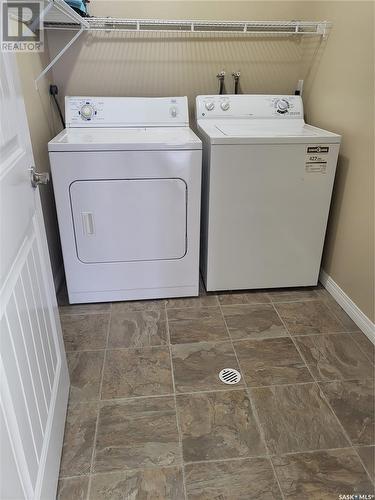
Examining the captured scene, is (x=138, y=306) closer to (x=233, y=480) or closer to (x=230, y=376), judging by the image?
(x=230, y=376)

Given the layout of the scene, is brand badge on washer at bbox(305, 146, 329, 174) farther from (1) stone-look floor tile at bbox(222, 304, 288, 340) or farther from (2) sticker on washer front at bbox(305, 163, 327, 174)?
(1) stone-look floor tile at bbox(222, 304, 288, 340)

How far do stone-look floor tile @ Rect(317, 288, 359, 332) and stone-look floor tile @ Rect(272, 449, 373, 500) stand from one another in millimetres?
791

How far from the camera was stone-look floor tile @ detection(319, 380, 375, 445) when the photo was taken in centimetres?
145

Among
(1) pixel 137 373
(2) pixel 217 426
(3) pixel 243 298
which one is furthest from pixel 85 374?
(3) pixel 243 298

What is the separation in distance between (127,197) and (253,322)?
3.12 feet

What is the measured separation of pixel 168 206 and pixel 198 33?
1207 mm

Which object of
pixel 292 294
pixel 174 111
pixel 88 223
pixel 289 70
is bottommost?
pixel 292 294

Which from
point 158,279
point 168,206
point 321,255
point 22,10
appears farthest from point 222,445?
point 22,10

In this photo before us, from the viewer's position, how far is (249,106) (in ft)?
7.98

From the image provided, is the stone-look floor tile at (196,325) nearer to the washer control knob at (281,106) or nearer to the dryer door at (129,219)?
the dryer door at (129,219)

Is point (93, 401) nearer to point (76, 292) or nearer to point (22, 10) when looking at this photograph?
point (76, 292)

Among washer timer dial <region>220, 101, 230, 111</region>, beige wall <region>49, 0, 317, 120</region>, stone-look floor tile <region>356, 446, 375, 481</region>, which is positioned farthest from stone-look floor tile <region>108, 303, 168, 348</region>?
beige wall <region>49, 0, 317, 120</region>

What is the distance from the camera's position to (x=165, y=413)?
1.53 m

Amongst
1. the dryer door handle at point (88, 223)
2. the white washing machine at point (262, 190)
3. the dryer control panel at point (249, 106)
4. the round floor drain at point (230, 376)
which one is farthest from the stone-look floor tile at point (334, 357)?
the dryer control panel at point (249, 106)
